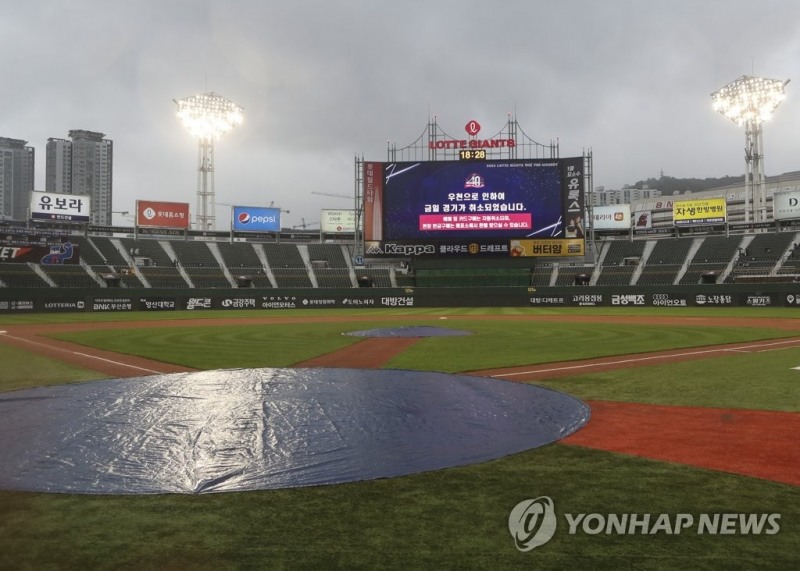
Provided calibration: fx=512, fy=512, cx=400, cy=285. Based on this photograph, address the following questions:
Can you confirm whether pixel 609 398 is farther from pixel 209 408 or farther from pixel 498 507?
pixel 209 408

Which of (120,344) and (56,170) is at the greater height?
(56,170)

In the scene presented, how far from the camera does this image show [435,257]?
136ft

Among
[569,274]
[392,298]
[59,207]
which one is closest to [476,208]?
[392,298]

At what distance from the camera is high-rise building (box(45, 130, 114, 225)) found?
154625 mm

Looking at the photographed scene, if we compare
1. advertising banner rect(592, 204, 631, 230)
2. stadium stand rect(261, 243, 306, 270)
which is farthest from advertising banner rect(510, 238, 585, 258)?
stadium stand rect(261, 243, 306, 270)

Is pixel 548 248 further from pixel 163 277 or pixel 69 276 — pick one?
pixel 69 276

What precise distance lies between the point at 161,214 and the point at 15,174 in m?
122

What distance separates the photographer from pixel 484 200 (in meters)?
41.1

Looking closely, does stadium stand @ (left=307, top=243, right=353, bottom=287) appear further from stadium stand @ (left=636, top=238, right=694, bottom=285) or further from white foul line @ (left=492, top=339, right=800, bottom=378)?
white foul line @ (left=492, top=339, right=800, bottom=378)

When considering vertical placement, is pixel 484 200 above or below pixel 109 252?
above

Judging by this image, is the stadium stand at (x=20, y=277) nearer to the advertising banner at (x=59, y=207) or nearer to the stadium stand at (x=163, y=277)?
the stadium stand at (x=163, y=277)

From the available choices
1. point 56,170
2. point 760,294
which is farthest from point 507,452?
point 56,170

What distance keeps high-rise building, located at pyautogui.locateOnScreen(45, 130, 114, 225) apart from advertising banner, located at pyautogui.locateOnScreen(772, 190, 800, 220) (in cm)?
16495

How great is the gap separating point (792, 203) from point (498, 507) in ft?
228
